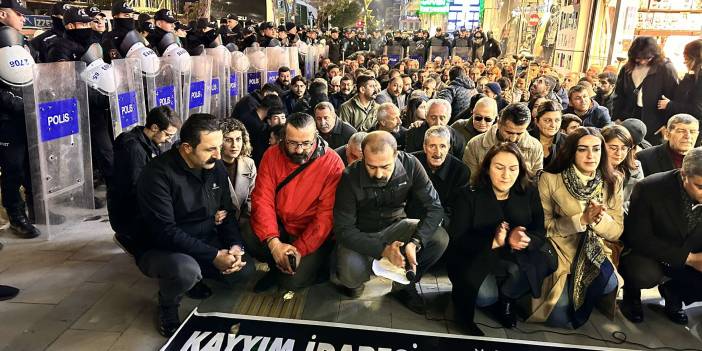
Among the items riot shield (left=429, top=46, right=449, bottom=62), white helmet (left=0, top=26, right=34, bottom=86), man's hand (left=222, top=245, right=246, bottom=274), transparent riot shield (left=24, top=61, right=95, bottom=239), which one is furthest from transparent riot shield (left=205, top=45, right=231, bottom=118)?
riot shield (left=429, top=46, right=449, bottom=62)

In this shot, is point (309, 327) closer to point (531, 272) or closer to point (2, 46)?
point (531, 272)

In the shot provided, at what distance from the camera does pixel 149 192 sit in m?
2.81

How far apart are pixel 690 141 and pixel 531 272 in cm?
190

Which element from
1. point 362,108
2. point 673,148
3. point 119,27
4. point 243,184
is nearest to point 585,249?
point 673,148

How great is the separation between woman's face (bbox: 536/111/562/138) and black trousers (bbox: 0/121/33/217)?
4276 mm

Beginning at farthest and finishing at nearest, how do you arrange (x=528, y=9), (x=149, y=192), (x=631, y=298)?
1. (x=528, y=9)
2. (x=631, y=298)
3. (x=149, y=192)

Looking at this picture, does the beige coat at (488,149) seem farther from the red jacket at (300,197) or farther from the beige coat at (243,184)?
the beige coat at (243,184)

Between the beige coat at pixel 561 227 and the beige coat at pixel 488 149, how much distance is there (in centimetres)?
62

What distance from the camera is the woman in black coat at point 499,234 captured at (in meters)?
2.89

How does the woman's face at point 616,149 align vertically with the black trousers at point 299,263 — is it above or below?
above

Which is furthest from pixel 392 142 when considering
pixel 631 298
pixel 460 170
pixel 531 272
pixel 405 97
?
pixel 405 97

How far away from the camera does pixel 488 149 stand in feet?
12.6

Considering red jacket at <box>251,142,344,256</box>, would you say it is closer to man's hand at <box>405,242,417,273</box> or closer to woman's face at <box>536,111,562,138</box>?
man's hand at <box>405,242,417,273</box>

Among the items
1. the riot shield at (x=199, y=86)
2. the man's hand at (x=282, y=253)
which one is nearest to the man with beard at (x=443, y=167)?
the man's hand at (x=282, y=253)
